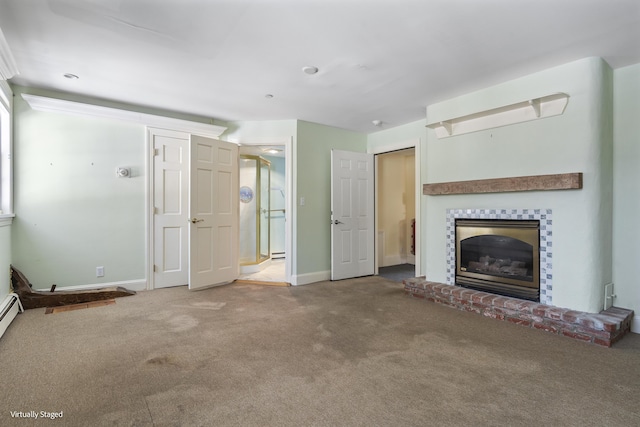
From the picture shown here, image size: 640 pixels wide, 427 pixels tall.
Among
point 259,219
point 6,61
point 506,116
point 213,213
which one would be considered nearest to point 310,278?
point 213,213

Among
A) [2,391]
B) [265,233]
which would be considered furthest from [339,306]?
[265,233]

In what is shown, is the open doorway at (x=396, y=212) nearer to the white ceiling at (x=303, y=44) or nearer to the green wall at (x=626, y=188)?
the white ceiling at (x=303, y=44)

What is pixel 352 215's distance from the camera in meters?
4.96

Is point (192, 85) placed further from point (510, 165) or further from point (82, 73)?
point (510, 165)

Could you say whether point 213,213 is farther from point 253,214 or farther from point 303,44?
point 303,44

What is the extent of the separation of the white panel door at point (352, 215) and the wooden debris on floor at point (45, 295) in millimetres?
2988

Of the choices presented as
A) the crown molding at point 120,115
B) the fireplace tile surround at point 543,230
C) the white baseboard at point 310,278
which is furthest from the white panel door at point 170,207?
the fireplace tile surround at point 543,230

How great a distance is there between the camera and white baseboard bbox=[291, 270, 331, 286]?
14.7 feet

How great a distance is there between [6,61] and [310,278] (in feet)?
12.5

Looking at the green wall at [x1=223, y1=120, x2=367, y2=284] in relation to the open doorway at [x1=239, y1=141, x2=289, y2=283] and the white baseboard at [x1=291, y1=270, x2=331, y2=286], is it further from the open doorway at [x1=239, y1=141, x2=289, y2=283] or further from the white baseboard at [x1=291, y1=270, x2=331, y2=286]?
the open doorway at [x1=239, y1=141, x2=289, y2=283]

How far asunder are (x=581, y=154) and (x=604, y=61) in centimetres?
83

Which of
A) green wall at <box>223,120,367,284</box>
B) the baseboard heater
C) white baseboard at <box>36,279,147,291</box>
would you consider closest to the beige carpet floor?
the baseboard heater

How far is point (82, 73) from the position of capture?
10.1 ft

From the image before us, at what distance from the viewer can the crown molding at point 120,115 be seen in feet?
11.3
